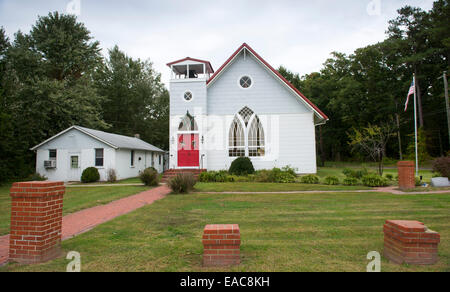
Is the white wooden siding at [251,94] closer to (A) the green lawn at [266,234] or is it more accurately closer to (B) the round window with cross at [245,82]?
(B) the round window with cross at [245,82]

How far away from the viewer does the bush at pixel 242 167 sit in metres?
15.9

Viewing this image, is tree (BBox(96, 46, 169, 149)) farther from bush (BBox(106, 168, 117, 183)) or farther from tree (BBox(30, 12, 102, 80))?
bush (BBox(106, 168, 117, 183))

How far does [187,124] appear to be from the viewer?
17500mm

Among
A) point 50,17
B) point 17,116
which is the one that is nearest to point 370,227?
point 17,116

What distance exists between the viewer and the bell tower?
56.7ft

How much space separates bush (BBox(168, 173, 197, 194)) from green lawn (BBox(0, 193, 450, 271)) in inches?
77.5

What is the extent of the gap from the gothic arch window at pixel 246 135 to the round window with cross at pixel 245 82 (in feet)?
5.11

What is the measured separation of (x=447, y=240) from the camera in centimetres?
467

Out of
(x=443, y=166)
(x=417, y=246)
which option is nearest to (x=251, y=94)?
(x=443, y=166)

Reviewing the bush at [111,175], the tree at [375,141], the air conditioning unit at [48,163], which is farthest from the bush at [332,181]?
the air conditioning unit at [48,163]

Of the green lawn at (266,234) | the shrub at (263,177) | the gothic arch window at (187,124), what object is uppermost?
the gothic arch window at (187,124)

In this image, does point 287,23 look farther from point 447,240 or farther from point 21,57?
point 21,57

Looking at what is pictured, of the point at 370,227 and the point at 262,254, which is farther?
the point at 370,227
